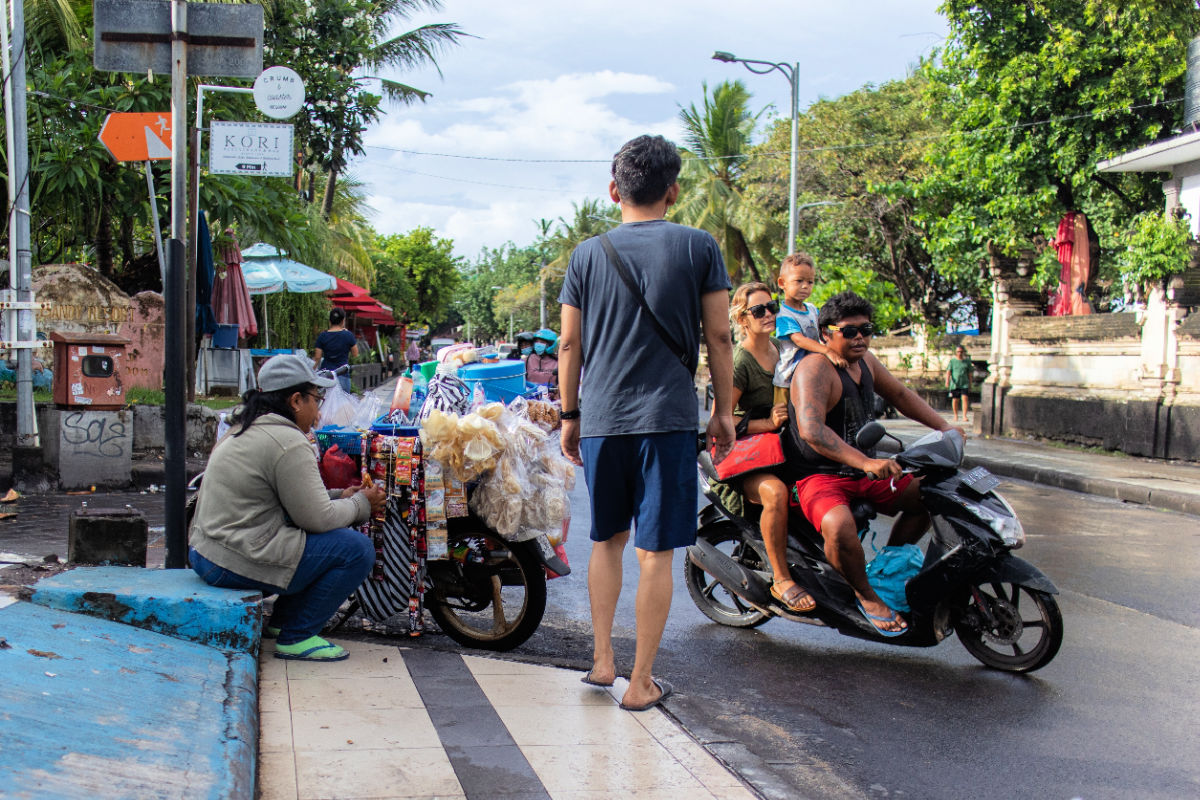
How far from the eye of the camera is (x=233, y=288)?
50.9ft

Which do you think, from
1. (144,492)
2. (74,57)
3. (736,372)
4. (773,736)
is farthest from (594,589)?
(74,57)

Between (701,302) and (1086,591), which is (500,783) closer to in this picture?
(701,302)

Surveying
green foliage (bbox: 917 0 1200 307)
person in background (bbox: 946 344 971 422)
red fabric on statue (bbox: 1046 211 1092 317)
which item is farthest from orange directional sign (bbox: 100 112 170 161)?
person in background (bbox: 946 344 971 422)

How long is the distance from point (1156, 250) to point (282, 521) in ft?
47.6

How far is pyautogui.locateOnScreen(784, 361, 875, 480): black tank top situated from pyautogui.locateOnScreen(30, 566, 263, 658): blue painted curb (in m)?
2.39

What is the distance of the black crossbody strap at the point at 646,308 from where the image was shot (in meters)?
3.61

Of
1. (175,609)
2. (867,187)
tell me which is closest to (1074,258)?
(867,187)

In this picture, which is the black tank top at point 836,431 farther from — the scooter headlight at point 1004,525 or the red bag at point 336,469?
the red bag at point 336,469

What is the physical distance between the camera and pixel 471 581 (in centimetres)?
469

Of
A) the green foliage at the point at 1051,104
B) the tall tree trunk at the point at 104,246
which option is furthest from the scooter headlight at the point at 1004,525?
the green foliage at the point at 1051,104

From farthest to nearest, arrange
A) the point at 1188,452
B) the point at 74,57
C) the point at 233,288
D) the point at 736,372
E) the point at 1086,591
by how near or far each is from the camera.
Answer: the point at 233,288, the point at 1188,452, the point at 74,57, the point at 1086,591, the point at 736,372

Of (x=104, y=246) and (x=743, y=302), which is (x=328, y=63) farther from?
(x=743, y=302)

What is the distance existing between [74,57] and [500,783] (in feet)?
42.2

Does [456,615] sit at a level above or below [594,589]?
below
